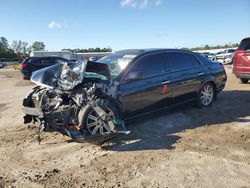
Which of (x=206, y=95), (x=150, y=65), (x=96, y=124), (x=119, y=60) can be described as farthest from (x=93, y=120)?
(x=206, y=95)

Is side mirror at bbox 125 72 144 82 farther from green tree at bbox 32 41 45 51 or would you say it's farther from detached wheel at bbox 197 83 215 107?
green tree at bbox 32 41 45 51

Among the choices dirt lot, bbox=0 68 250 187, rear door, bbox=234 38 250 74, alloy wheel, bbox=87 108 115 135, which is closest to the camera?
dirt lot, bbox=0 68 250 187

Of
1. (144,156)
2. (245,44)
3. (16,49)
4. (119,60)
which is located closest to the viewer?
(144,156)

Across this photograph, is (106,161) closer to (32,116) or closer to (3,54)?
(32,116)

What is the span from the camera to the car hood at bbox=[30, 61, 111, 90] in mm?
5246

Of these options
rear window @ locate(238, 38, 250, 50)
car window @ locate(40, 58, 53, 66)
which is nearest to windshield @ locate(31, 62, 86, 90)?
rear window @ locate(238, 38, 250, 50)

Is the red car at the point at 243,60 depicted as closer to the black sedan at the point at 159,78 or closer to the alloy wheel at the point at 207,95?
the black sedan at the point at 159,78

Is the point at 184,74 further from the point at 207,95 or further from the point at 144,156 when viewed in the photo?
the point at 144,156

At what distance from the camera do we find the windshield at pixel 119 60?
5.88 m

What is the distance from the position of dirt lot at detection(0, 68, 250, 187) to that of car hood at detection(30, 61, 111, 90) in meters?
1.10

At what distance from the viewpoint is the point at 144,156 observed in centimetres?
450

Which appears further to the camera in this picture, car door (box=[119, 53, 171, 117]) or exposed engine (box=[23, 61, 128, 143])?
car door (box=[119, 53, 171, 117])

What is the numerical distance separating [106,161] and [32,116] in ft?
6.79

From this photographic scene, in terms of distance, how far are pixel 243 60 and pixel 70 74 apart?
7.79 m
